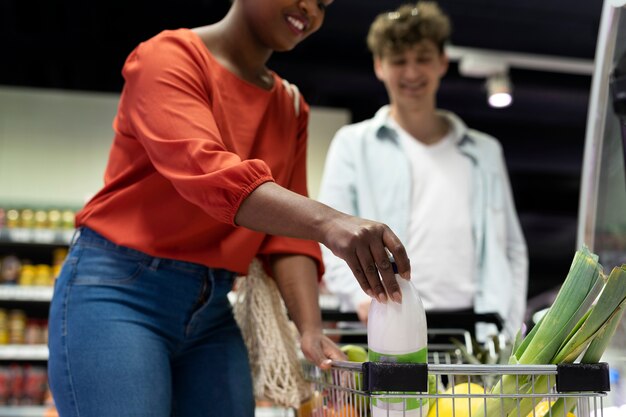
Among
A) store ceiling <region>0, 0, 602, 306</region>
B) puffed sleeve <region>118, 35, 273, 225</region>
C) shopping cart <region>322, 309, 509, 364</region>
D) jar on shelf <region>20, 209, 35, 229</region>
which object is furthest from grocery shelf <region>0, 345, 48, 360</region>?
puffed sleeve <region>118, 35, 273, 225</region>

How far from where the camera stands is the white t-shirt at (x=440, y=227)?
113 inches

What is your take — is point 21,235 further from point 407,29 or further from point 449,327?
point 449,327

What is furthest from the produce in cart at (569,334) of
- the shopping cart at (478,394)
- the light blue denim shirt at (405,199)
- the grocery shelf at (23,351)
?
the grocery shelf at (23,351)

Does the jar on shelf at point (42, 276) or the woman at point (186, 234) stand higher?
the jar on shelf at point (42, 276)

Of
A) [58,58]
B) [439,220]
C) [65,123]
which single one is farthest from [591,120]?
[58,58]

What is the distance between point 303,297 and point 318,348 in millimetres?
165

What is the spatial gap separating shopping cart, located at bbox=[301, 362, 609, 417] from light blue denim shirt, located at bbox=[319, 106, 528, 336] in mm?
1408

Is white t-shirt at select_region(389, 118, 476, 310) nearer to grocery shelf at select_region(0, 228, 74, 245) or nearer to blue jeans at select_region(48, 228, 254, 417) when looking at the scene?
blue jeans at select_region(48, 228, 254, 417)

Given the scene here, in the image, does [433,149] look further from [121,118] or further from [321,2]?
[121,118]

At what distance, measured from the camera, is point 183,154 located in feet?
4.52

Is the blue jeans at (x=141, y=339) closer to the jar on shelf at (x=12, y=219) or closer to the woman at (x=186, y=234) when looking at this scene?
the woman at (x=186, y=234)

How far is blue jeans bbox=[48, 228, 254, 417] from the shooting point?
1.47 metres

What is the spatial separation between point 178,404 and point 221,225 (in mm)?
380

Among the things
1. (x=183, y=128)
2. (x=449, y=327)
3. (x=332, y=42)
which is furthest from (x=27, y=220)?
(x=183, y=128)
